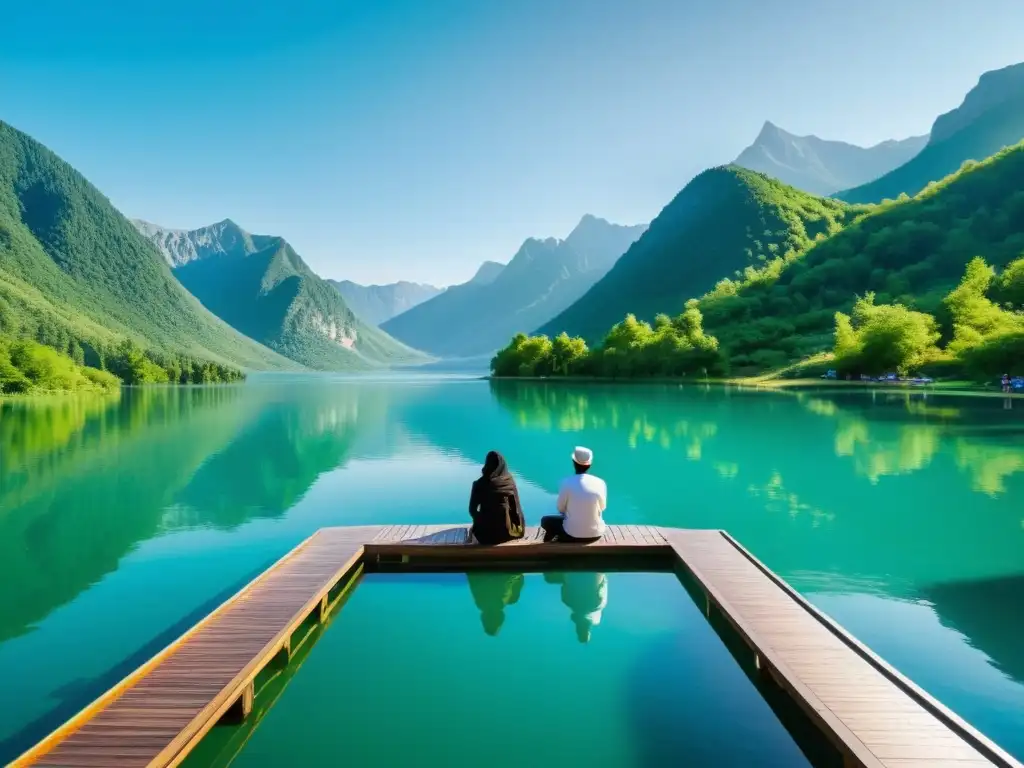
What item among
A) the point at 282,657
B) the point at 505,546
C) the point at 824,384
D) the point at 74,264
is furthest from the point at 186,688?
the point at 74,264

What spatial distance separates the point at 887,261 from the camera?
126 metres

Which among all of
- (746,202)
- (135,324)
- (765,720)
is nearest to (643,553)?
(765,720)

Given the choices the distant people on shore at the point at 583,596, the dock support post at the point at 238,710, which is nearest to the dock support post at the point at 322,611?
the dock support post at the point at 238,710

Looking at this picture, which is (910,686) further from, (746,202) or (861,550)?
(746,202)

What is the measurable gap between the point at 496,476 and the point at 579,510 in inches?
55.3

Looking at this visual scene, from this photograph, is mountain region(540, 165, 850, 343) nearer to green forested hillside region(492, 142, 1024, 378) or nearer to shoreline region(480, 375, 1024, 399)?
green forested hillside region(492, 142, 1024, 378)

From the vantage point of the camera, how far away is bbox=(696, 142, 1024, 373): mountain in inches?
4316

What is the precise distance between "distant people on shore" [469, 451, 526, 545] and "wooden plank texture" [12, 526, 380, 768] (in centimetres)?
254

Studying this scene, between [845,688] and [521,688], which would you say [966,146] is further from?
[521,688]

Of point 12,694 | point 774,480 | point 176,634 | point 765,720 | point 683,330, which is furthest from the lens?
point 683,330

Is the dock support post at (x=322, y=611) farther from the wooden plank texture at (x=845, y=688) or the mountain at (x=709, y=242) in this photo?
the mountain at (x=709, y=242)

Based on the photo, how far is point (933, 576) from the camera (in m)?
11.1

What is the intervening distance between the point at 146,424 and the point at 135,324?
14921 cm

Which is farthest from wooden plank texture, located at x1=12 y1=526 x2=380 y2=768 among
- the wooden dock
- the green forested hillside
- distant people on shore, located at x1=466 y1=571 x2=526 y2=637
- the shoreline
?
the green forested hillside
